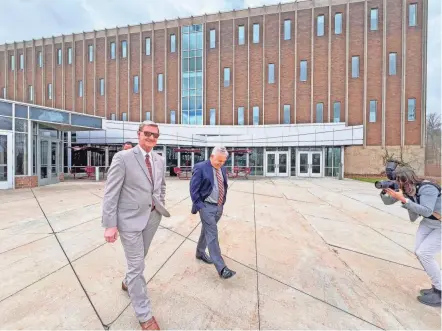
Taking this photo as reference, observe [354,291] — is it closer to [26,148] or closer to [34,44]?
[26,148]

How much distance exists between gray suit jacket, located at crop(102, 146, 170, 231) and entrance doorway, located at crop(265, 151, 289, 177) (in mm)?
20861

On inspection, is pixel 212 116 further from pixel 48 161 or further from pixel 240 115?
pixel 48 161

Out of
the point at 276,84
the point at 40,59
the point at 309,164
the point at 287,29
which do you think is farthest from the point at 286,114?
the point at 40,59

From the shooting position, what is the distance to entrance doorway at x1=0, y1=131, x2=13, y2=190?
11641 millimetres

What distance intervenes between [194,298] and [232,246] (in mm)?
1715

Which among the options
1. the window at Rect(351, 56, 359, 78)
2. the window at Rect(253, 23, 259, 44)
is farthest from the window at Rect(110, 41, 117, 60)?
the window at Rect(351, 56, 359, 78)

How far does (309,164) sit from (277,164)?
297 cm

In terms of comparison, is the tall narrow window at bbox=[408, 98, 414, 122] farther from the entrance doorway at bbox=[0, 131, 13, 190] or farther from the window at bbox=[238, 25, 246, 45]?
the entrance doorway at bbox=[0, 131, 13, 190]

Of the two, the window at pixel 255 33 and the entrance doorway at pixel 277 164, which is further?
the window at pixel 255 33

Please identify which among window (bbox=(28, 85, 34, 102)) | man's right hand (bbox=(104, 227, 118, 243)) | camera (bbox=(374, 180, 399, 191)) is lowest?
man's right hand (bbox=(104, 227, 118, 243))

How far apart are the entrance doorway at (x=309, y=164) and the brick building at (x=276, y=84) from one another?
0.31 ft

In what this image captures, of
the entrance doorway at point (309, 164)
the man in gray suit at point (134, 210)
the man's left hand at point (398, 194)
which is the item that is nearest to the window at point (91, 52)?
the entrance doorway at point (309, 164)

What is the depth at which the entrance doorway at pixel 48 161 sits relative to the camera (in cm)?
1372

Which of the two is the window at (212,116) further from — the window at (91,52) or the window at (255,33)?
the window at (91,52)
